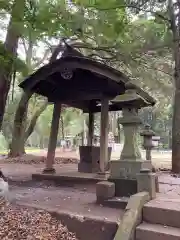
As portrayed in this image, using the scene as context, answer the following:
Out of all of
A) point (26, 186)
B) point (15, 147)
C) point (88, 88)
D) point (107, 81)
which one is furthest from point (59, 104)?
point (15, 147)

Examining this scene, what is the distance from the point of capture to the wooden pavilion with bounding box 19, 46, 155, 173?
6.89 m

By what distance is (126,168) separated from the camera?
5328mm

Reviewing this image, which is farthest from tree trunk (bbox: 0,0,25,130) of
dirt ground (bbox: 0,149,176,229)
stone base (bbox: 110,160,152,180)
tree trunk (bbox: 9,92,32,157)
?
tree trunk (bbox: 9,92,32,157)

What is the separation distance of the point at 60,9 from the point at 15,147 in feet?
35.2

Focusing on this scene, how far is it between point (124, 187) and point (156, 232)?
4.55ft

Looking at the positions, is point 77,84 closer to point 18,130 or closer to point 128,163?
point 128,163

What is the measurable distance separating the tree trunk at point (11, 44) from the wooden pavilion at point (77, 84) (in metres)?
0.71

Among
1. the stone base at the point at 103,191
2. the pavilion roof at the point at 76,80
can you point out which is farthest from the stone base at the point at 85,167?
the stone base at the point at 103,191

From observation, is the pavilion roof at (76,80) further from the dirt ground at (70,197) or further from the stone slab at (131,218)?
the stone slab at (131,218)

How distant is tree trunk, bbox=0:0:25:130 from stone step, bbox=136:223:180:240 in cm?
395

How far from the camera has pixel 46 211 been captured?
15.5 feet

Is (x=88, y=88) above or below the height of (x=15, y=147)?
above

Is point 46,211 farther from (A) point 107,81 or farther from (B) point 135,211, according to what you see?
(A) point 107,81

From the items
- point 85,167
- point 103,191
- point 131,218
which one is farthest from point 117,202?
point 85,167
